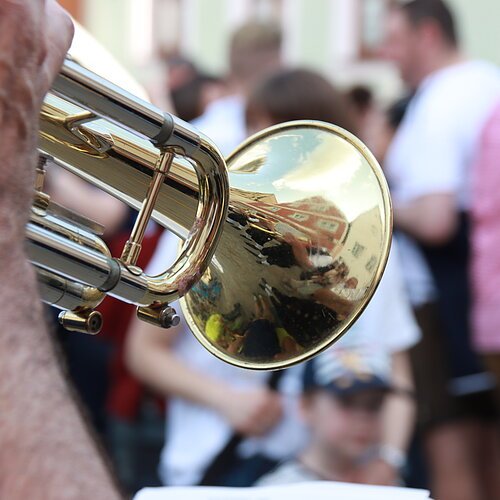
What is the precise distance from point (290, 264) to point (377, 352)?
874 mm

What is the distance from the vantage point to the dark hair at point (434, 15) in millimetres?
2949

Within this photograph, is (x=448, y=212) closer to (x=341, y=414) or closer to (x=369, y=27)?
(x=341, y=414)

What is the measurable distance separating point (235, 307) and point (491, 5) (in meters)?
7.14

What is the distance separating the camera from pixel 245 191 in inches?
46.6

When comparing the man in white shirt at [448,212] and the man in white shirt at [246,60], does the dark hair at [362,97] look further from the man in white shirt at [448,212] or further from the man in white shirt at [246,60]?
the man in white shirt at [448,212]

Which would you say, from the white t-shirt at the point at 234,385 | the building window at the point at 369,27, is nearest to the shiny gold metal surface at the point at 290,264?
the white t-shirt at the point at 234,385

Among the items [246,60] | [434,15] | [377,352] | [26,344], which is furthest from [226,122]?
[26,344]

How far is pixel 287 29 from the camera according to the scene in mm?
9500

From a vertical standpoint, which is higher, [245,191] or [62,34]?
[62,34]

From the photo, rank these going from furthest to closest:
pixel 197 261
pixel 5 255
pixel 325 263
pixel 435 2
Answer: pixel 435 2 → pixel 325 263 → pixel 197 261 → pixel 5 255

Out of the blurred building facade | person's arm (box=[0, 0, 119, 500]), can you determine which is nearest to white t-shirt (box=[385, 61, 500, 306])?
person's arm (box=[0, 0, 119, 500])

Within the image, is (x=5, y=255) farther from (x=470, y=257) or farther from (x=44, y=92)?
(x=470, y=257)

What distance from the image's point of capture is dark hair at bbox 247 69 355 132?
2.09 meters

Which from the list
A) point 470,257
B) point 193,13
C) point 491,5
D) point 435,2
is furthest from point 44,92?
point 193,13
